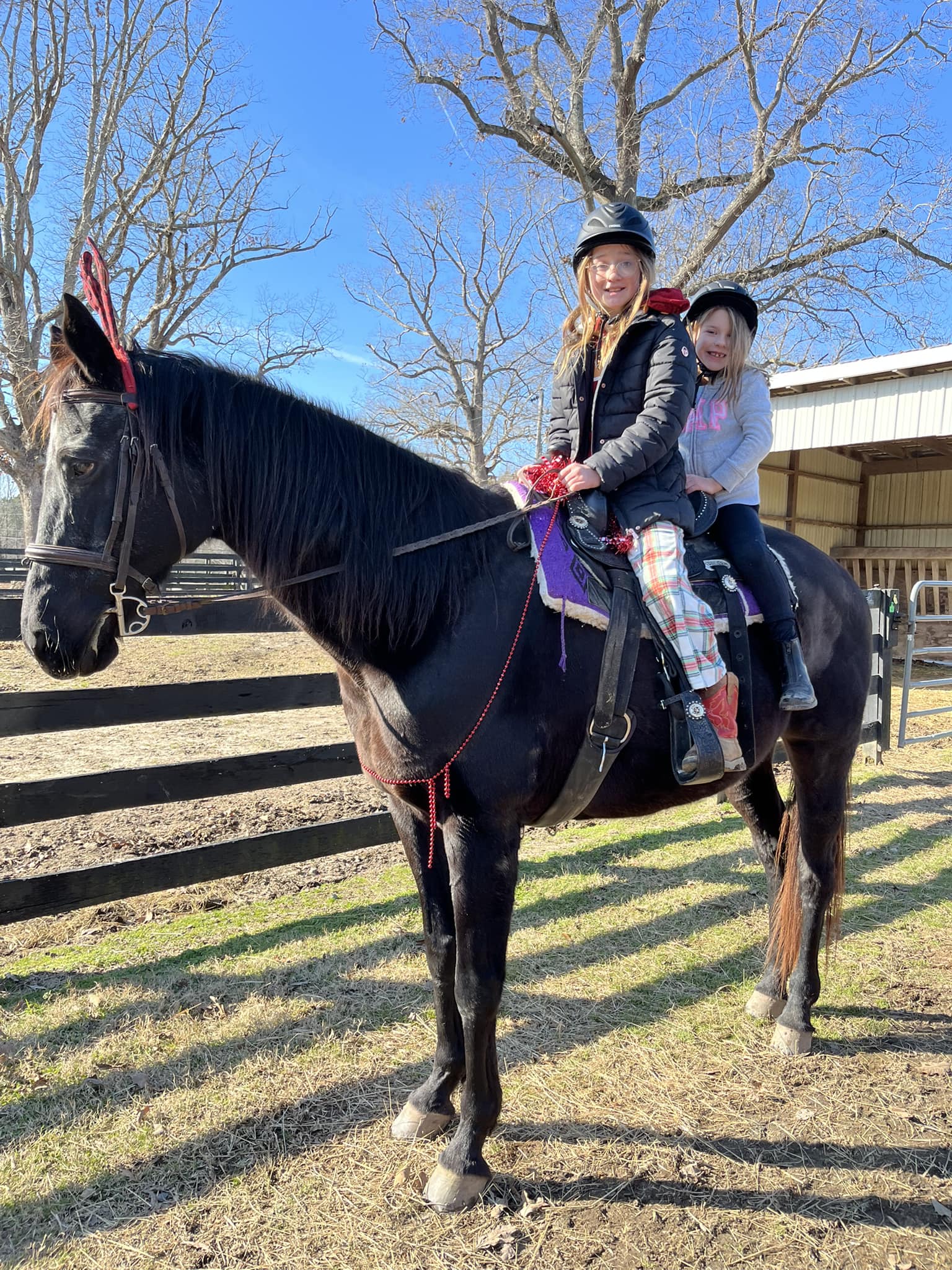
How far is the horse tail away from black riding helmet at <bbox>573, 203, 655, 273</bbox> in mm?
2463

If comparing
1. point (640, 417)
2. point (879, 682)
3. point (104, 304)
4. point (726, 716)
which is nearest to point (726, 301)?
point (640, 417)

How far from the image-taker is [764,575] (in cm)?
285

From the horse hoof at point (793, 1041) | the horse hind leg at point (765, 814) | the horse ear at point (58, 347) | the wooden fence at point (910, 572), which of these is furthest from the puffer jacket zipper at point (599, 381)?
the wooden fence at point (910, 572)

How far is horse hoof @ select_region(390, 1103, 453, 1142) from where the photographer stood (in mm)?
2539

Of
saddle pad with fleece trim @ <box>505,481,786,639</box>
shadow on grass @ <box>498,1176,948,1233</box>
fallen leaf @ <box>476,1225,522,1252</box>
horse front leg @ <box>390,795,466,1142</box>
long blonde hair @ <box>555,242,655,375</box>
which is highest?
long blonde hair @ <box>555,242,655,375</box>

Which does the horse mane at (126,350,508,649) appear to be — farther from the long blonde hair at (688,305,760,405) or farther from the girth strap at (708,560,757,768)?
the long blonde hair at (688,305,760,405)

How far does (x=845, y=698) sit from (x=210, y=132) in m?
21.5

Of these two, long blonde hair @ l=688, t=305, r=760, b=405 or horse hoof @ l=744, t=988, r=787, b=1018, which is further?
horse hoof @ l=744, t=988, r=787, b=1018

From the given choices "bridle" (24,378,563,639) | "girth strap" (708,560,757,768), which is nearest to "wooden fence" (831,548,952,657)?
"girth strap" (708,560,757,768)

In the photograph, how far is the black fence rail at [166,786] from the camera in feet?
11.6

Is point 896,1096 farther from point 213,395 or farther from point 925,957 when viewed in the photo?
point 213,395

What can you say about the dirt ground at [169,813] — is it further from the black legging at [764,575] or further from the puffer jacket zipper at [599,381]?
the black legging at [764,575]

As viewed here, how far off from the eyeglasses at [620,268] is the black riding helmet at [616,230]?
6 centimetres

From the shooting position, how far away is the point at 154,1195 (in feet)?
7.48
